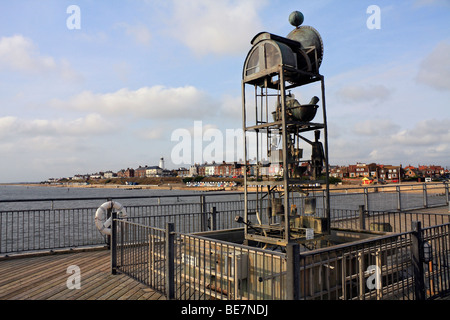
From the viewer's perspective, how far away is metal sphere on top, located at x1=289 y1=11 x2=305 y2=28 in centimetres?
790

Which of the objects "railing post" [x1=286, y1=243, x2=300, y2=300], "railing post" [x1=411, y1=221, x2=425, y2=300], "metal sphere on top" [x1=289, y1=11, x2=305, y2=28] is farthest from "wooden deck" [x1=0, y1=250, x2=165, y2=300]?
"metal sphere on top" [x1=289, y1=11, x2=305, y2=28]

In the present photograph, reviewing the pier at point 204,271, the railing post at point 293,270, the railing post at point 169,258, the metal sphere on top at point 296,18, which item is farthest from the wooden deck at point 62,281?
the metal sphere on top at point 296,18

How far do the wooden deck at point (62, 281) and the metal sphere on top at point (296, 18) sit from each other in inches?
280

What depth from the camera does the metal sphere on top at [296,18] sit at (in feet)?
25.9

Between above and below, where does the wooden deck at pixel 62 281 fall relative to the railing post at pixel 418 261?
below

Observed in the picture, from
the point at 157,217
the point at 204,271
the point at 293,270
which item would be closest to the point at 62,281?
the point at 204,271

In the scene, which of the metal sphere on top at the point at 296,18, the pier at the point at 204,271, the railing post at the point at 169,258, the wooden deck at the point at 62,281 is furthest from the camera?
the metal sphere on top at the point at 296,18

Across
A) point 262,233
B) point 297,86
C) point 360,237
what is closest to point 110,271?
point 262,233

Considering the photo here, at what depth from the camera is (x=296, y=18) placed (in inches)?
312

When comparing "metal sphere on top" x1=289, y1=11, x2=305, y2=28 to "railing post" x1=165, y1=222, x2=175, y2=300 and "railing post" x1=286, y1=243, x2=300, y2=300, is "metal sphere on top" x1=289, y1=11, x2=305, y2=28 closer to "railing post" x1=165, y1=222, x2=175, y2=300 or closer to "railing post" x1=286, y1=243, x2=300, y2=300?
"railing post" x1=165, y1=222, x2=175, y2=300

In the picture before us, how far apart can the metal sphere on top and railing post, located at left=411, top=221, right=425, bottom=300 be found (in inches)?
221

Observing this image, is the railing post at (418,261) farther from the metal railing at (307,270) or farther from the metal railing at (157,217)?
the metal railing at (157,217)

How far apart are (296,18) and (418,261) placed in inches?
244

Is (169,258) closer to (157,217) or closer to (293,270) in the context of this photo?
(293,270)
